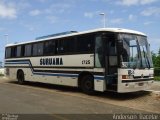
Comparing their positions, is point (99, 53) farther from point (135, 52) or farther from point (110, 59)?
point (135, 52)

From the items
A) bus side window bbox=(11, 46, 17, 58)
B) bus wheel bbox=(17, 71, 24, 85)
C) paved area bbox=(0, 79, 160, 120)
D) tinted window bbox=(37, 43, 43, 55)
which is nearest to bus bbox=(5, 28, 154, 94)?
tinted window bbox=(37, 43, 43, 55)

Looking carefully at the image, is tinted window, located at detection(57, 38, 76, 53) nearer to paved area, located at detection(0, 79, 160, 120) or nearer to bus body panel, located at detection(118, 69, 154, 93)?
paved area, located at detection(0, 79, 160, 120)

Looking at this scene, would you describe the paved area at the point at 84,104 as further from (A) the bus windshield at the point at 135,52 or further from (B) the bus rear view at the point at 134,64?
(A) the bus windshield at the point at 135,52

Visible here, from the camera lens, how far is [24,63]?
23.6 meters

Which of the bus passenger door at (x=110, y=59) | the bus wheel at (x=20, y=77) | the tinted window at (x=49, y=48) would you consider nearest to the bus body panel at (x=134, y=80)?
the bus passenger door at (x=110, y=59)

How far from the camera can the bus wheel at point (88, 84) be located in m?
16.8

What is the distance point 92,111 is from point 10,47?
50.2ft

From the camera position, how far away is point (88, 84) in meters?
17.1

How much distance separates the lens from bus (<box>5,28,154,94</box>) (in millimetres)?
15250

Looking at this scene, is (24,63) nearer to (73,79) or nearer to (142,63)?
(73,79)

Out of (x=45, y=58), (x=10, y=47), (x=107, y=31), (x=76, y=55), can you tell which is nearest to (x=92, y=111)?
(x=107, y=31)

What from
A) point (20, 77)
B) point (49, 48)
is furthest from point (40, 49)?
point (20, 77)

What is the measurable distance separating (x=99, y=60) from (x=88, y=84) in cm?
162

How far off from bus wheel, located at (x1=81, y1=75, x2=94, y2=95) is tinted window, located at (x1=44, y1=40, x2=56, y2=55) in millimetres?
3460
